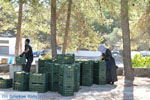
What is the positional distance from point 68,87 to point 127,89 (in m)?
2.47

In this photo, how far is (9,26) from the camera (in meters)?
18.2

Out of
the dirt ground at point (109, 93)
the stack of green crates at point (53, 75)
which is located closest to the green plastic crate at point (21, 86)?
the dirt ground at point (109, 93)

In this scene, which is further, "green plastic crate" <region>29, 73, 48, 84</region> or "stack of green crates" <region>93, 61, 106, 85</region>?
"stack of green crates" <region>93, 61, 106, 85</region>

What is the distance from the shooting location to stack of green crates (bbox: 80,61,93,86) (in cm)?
1066

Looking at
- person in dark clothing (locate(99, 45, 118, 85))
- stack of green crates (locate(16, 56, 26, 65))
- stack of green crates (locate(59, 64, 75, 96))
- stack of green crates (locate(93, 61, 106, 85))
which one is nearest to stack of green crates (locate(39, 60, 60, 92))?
stack of green crates (locate(59, 64, 75, 96))

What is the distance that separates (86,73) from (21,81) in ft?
8.02

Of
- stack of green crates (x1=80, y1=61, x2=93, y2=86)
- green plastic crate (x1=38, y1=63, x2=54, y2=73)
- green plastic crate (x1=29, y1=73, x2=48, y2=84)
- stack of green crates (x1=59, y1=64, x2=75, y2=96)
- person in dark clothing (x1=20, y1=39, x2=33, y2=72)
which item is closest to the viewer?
stack of green crates (x1=59, y1=64, x2=75, y2=96)

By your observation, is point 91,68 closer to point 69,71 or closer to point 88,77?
point 88,77

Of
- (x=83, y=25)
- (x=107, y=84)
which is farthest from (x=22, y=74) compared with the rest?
(x=83, y=25)

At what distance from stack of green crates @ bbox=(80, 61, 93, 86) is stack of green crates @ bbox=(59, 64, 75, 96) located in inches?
67.6

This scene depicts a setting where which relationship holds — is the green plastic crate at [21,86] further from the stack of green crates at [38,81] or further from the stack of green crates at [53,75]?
the stack of green crates at [53,75]

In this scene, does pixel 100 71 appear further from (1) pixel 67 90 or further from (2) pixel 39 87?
(2) pixel 39 87

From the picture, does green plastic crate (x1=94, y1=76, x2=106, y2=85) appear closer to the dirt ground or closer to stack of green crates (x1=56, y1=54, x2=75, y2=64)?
the dirt ground

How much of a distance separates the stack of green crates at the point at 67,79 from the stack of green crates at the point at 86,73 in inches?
67.6
